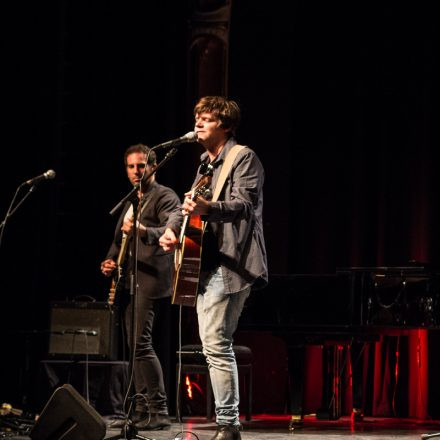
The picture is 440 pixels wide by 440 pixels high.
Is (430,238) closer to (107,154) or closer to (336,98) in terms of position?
(336,98)

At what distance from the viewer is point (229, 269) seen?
430cm

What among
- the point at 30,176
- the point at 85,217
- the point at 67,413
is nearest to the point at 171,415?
the point at 85,217

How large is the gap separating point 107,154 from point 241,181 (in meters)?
3.39

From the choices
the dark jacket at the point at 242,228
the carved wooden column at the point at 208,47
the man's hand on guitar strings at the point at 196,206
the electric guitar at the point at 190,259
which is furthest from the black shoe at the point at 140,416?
the carved wooden column at the point at 208,47

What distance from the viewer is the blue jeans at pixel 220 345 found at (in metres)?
4.29

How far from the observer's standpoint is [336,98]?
24.8 ft

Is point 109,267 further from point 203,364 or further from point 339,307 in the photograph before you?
point 339,307

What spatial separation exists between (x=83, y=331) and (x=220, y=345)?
240 centimetres

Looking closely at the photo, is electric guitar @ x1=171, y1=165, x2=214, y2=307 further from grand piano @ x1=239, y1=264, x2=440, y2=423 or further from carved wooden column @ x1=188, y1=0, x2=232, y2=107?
carved wooden column @ x1=188, y1=0, x2=232, y2=107

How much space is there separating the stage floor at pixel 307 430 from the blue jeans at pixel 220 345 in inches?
26.4

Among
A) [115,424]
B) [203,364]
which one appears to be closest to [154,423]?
[115,424]

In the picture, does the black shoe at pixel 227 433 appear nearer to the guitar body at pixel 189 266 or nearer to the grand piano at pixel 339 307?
the guitar body at pixel 189 266

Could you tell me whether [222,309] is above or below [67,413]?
above

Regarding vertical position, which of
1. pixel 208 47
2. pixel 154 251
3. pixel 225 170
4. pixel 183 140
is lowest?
pixel 154 251
